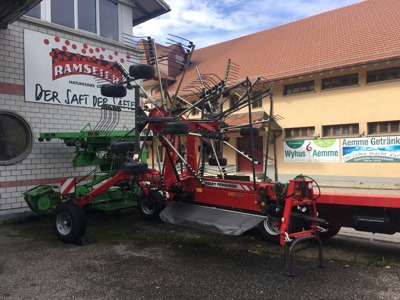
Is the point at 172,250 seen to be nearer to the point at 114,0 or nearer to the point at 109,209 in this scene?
the point at 109,209

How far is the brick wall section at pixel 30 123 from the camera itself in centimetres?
872

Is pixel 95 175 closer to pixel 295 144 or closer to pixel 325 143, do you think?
pixel 325 143

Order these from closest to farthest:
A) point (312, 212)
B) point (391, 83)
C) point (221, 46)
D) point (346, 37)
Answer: point (312, 212) < point (391, 83) < point (346, 37) < point (221, 46)

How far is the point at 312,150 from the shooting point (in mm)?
18953

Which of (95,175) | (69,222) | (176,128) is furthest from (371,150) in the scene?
(69,222)

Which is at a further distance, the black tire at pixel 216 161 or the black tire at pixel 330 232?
the black tire at pixel 216 161

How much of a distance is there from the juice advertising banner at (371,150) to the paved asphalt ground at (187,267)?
1064cm

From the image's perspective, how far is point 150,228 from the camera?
788 cm

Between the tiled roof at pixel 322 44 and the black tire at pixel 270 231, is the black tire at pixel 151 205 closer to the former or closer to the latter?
the black tire at pixel 270 231

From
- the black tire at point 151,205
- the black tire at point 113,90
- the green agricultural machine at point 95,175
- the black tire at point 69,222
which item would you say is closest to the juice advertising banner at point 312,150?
the green agricultural machine at point 95,175

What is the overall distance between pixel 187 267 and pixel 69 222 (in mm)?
2507

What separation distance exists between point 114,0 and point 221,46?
18029 millimetres

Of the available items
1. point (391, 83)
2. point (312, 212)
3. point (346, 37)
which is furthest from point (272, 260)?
point (346, 37)

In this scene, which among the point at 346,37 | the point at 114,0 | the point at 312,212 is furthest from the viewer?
the point at 346,37
